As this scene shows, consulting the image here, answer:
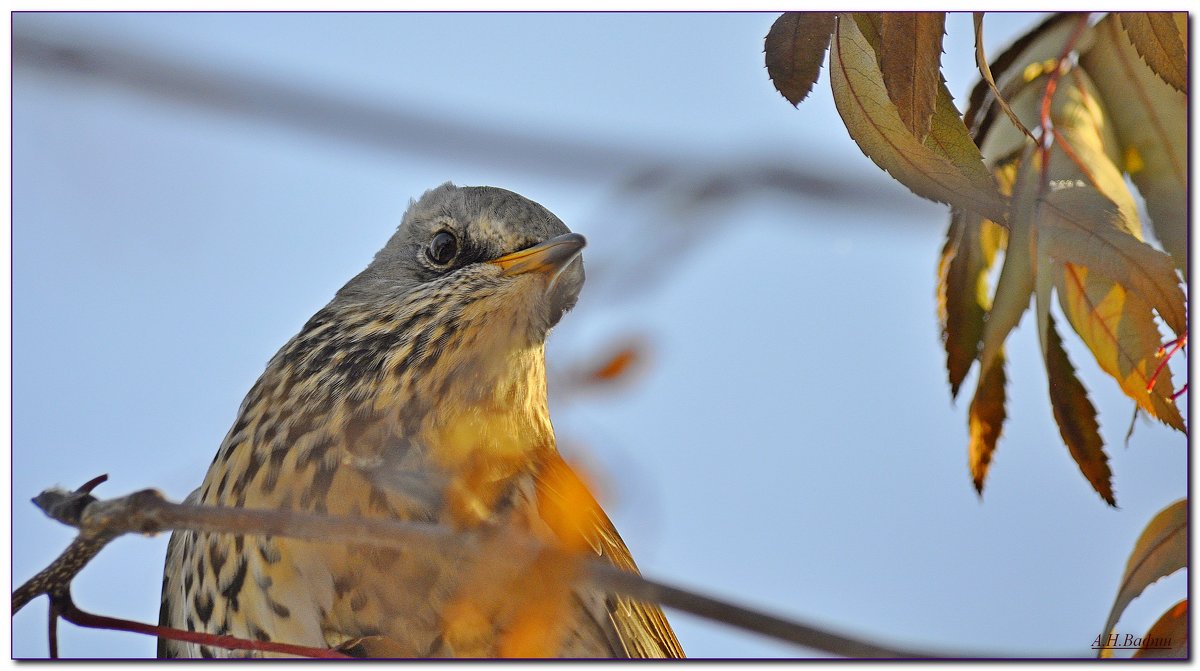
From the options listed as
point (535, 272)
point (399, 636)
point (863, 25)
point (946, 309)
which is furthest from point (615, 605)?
point (863, 25)

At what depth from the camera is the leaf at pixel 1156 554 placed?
1.57 metres

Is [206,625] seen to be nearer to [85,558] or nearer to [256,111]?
[85,558]

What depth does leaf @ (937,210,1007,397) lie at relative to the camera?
158 cm

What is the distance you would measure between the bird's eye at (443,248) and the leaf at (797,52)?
2.29ft

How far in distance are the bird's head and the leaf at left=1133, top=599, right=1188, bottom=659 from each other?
3.06ft

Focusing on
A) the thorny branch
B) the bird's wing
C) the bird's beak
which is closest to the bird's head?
the bird's beak

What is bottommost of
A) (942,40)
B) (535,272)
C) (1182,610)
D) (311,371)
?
(1182,610)

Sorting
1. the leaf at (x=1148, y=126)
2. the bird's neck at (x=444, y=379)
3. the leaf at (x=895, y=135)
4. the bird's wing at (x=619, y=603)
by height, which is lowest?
the bird's wing at (x=619, y=603)

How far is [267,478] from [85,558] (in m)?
0.47

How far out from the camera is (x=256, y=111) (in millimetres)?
1062

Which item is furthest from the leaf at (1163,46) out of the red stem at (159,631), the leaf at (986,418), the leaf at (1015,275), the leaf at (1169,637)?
the red stem at (159,631)

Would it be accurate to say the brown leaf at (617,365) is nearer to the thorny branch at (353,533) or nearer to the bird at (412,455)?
the thorny branch at (353,533)

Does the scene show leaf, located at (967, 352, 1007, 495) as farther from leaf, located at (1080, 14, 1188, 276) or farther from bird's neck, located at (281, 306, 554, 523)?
bird's neck, located at (281, 306, 554, 523)

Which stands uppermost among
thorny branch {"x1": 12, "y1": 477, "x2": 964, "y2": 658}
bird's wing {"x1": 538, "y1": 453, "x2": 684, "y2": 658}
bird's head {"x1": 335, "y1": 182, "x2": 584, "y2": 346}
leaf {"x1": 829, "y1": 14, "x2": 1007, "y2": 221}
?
leaf {"x1": 829, "y1": 14, "x2": 1007, "y2": 221}
